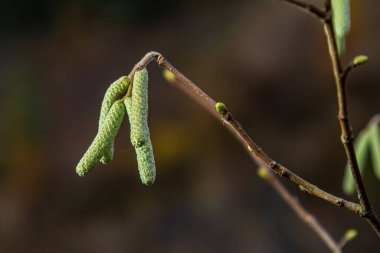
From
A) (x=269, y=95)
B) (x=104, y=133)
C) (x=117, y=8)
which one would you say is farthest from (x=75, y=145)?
(x=104, y=133)

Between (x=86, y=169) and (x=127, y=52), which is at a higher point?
(x=127, y=52)

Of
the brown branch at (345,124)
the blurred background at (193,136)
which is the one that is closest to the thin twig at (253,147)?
the brown branch at (345,124)

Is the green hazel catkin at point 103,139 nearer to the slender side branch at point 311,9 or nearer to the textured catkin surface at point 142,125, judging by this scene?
the textured catkin surface at point 142,125

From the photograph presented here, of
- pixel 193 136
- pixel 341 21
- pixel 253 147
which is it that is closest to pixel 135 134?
pixel 253 147

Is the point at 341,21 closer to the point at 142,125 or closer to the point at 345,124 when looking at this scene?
the point at 345,124

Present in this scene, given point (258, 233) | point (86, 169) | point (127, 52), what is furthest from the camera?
point (127, 52)

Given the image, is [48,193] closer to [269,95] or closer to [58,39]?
[58,39]
